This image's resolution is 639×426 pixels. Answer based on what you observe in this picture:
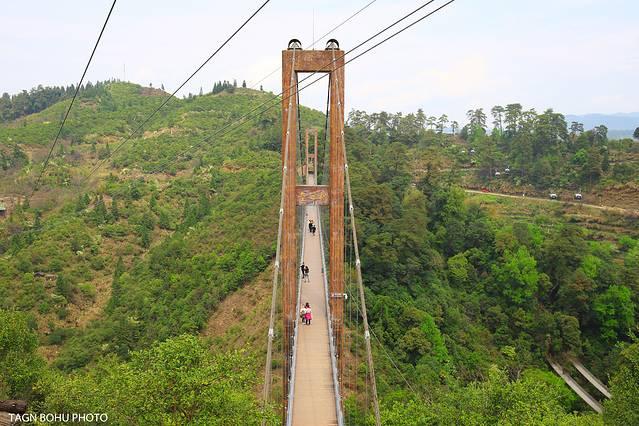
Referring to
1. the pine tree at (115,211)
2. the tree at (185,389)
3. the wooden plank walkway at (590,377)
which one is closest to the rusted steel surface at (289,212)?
the tree at (185,389)

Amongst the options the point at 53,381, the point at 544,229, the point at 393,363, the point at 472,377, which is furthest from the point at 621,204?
the point at 53,381

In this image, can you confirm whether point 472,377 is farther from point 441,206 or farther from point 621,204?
point 621,204

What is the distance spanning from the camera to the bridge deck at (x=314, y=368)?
29.7 ft

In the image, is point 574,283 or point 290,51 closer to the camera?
Result: point 290,51

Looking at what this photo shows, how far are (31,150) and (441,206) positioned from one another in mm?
42210

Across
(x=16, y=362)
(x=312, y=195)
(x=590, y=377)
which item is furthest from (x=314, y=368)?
A: (x=590, y=377)

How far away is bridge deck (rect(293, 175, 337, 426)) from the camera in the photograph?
9.06 meters

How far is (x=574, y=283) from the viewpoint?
23.2 metres

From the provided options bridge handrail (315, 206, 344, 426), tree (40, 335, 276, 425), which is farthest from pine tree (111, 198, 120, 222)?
tree (40, 335, 276, 425)

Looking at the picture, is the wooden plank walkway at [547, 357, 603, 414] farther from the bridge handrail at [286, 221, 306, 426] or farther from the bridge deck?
the bridge handrail at [286, 221, 306, 426]

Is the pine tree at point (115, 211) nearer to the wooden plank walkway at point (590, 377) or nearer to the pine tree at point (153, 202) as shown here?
the pine tree at point (153, 202)

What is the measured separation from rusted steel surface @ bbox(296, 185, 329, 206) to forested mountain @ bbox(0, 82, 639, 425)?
477cm

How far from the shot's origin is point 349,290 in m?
17.7

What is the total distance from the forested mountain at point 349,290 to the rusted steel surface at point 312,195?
4767mm
